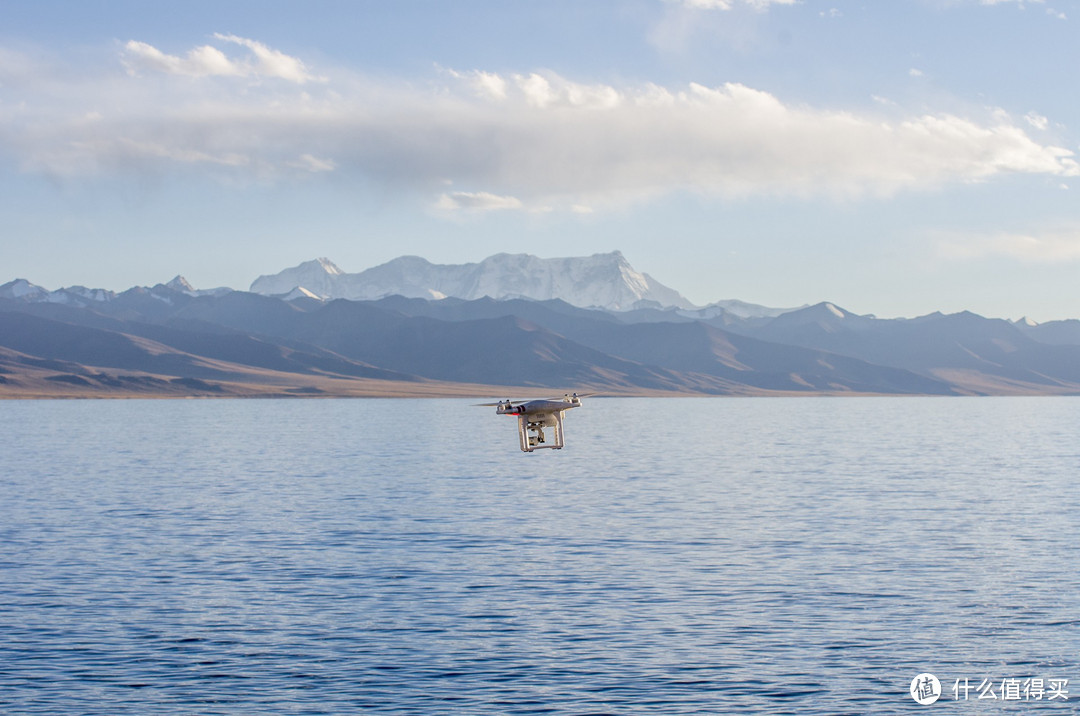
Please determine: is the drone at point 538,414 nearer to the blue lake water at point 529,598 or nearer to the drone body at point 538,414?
the drone body at point 538,414

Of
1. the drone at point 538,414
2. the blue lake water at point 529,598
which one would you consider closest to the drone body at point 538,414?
the drone at point 538,414

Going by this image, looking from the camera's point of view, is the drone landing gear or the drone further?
the drone landing gear

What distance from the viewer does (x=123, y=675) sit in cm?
4275

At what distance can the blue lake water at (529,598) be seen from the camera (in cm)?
4153

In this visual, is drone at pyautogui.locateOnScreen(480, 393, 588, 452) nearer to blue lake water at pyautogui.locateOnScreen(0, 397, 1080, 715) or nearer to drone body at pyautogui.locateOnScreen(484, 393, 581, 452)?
drone body at pyautogui.locateOnScreen(484, 393, 581, 452)

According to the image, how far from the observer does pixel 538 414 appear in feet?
161

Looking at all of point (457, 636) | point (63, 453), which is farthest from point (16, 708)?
point (63, 453)

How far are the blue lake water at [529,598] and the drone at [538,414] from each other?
8230 millimetres

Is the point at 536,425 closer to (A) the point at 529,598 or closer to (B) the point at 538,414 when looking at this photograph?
A: (B) the point at 538,414

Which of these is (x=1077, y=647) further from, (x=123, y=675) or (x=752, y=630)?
(x=123, y=675)

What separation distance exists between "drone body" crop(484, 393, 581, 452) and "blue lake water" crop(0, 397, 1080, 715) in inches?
324

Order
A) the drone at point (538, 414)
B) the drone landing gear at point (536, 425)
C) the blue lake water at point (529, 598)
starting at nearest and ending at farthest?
the blue lake water at point (529, 598)
the drone at point (538, 414)
the drone landing gear at point (536, 425)

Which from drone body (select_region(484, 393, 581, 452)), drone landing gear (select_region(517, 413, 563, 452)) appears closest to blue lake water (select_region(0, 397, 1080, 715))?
drone landing gear (select_region(517, 413, 563, 452))

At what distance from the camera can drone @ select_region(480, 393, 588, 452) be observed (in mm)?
47219
